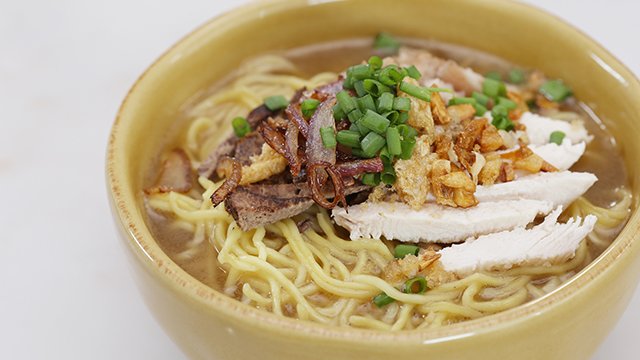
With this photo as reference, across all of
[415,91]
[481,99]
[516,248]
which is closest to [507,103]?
[481,99]

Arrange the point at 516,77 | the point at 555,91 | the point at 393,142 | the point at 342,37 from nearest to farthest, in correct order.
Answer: the point at 393,142 < the point at 555,91 < the point at 516,77 < the point at 342,37

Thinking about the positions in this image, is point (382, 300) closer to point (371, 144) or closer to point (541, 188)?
point (371, 144)

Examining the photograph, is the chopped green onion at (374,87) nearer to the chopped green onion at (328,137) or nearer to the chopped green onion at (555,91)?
the chopped green onion at (328,137)

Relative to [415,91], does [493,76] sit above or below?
below

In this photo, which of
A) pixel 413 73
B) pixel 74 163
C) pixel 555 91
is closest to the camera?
pixel 413 73

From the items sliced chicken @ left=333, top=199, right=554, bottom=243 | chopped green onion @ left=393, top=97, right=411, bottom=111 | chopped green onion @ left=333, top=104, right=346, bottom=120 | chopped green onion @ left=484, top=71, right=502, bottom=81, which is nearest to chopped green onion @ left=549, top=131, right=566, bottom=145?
sliced chicken @ left=333, top=199, right=554, bottom=243

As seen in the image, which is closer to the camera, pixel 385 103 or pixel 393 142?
pixel 393 142

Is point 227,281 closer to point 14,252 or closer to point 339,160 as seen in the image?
point 339,160

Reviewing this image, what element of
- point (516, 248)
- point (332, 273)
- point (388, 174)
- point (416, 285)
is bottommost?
point (332, 273)
